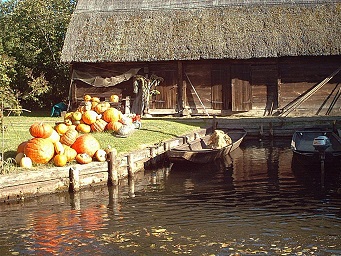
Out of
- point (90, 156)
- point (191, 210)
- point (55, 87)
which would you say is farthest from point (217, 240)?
point (55, 87)

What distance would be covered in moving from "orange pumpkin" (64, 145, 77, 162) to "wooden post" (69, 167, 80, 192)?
914 millimetres

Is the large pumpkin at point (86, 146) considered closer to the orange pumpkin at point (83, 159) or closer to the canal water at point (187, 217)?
the orange pumpkin at point (83, 159)

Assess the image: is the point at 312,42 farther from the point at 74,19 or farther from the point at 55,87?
the point at 55,87

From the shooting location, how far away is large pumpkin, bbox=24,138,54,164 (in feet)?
44.5

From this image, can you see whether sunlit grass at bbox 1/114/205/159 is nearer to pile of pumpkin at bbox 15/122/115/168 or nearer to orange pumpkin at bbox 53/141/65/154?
pile of pumpkin at bbox 15/122/115/168

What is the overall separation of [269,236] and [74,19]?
75.9 ft

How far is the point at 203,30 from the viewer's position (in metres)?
27.9

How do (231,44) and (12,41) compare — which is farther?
(12,41)

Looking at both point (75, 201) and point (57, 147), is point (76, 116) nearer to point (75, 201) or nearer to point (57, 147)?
point (57, 147)

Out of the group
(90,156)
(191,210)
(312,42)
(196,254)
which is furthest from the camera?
(312,42)

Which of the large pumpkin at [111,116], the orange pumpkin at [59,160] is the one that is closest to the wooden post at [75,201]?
the orange pumpkin at [59,160]

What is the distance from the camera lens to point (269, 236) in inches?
369

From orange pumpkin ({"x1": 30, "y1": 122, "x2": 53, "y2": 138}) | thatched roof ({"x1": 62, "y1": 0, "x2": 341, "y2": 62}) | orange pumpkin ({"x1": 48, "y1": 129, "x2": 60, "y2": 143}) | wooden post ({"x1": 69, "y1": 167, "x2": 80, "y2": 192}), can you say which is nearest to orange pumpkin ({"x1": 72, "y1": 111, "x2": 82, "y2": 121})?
orange pumpkin ({"x1": 48, "y1": 129, "x2": 60, "y2": 143})

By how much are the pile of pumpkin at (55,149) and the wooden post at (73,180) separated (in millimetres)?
524
